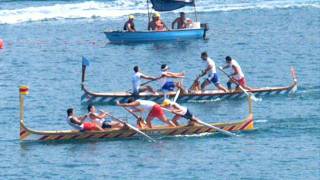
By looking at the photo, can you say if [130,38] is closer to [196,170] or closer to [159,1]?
[159,1]

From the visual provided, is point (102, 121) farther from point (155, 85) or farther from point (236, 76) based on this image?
point (155, 85)

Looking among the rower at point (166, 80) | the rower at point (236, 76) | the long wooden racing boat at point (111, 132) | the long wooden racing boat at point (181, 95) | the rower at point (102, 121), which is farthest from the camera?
the rower at point (236, 76)

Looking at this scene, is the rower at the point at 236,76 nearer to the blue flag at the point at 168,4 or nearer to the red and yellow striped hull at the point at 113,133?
the red and yellow striped hull at the point at 113,133

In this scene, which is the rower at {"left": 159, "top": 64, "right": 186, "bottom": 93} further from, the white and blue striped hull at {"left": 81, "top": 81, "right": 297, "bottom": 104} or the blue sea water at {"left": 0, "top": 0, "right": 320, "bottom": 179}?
the blue sea water at {"left": 0, "top": 0, "right": 320, "bottom": 179}

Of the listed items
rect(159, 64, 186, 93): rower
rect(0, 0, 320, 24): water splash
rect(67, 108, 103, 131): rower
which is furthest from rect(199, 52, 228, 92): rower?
rect(0, 0, 320, 24): water splash

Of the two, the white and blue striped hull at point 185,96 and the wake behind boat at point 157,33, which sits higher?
the wake behind boat at point 157,33

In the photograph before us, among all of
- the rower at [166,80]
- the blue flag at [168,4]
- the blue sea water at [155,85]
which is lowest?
the blue sea water at [155,85]

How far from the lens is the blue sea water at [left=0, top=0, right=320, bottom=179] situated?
48.9 metres

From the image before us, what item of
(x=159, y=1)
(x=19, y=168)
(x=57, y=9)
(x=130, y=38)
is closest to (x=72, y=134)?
(x=19, y=168)

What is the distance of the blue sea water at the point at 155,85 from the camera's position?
160 feet

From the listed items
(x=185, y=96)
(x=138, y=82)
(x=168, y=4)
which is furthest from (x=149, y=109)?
(x=168, y=4)

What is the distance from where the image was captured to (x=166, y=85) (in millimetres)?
58781

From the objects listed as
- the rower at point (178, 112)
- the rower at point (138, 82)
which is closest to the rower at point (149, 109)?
the rower at point (178, 112)

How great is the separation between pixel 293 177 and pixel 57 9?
52.7 m
